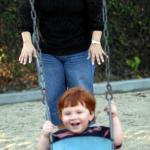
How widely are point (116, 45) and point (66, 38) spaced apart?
483cm

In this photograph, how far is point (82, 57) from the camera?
3.78 m

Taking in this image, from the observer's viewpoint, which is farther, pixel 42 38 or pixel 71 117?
pixel 42 38

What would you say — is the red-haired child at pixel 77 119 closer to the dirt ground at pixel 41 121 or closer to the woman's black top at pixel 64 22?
the woman's black top at pixel 64 22

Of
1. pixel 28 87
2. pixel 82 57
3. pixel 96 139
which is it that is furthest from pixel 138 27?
pixel 96 139

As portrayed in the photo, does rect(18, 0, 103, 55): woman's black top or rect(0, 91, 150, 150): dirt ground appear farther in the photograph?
rect(0, 91, 150, 150): dirt ground

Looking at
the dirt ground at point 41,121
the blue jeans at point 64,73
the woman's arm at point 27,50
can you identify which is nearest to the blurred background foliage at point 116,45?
the dirt ground at point 41,121

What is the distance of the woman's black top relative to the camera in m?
3.70

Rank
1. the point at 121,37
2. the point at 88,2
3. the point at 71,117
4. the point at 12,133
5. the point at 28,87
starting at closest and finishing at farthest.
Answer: the point at 71,117 → the point at 88,2 → the point at 12,133 → the point at 28,87 → the point at 121,37

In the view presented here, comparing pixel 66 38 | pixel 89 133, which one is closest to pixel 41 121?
pixel 66 38

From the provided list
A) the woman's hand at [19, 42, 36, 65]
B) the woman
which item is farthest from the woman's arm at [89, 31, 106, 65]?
the woman's hand at [19, 42, 36, 65]

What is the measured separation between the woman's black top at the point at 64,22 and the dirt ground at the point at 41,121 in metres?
1.61

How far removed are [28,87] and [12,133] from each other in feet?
6.41

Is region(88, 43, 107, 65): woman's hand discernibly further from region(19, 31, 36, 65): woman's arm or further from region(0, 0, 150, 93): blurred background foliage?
region(0, 0, 150, 93): blurred background foliage

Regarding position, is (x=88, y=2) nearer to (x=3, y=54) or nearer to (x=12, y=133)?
(x=12, y=133)
